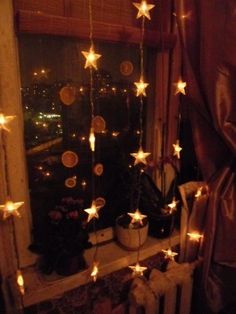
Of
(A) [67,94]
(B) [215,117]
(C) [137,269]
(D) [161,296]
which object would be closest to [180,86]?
(B) [215,117]

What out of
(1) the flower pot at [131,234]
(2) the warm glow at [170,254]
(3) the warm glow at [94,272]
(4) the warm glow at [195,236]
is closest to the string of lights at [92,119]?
(3) the warm glow at [94,272]

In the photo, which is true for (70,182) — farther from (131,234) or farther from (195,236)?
(195,236)

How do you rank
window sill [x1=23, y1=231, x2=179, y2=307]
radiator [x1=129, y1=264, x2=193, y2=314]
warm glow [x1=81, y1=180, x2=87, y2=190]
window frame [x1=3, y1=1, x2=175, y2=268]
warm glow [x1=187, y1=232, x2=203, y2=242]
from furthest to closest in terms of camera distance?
warm glow [x1=187, y1=232, x2=203, y2=242], warm glow [x1=81, y1=180, x2=87, y2=190], radiator [x1=129, y1=264, x2=193, y2=314], window sill [x1=23, y1=231, x2=179, y2=307], window frame [x1=3, y1=1, x2=175, y2=268]

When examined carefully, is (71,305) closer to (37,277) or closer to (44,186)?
(37,277)

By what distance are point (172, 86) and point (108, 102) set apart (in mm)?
345

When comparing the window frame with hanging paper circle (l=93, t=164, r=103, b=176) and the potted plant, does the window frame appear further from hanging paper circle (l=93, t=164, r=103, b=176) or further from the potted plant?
hanging paper circle (l=93, t=164, r=103, b=176)

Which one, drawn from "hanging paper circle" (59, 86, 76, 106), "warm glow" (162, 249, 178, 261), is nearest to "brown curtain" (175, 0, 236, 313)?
"warm glow" (162, 249, 178, 261)

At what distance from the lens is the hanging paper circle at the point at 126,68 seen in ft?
4.01

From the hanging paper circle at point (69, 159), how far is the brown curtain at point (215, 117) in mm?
584

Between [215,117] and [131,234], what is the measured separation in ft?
2.10

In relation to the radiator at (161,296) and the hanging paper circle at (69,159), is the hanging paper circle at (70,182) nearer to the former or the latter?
the hanging paper circle at (69,159)

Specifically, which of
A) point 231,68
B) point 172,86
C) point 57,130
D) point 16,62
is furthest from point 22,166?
point 231,68

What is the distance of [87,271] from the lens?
1.12m

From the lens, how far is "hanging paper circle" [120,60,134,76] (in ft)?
4.01
